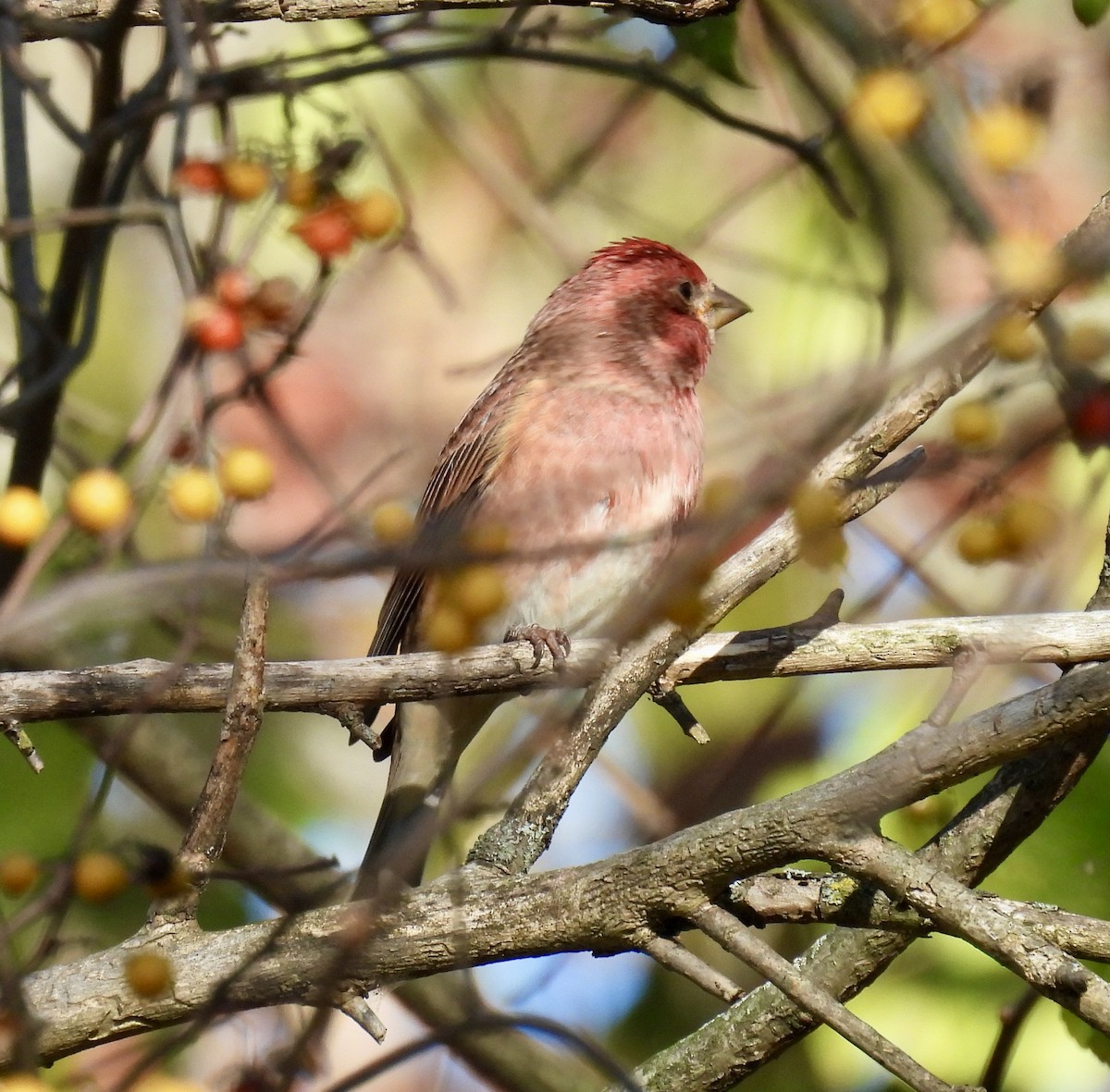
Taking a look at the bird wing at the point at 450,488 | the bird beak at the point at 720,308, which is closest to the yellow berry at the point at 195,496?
the bird wing at the point at 450,488

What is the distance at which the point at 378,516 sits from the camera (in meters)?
3.33

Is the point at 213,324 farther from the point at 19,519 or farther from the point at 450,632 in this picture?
the point at 450,632

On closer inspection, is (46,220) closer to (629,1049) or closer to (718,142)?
(629,1049)

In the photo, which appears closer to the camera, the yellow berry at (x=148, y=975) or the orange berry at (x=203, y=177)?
the yellow berry at (x=148, y=975)

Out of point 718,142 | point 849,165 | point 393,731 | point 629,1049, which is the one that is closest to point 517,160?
point 718,142

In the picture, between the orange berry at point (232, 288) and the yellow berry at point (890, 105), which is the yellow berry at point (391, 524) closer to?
the orange berry at point (232, 288)

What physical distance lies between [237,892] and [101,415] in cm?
182

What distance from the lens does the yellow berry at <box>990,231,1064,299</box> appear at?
1.94 meters

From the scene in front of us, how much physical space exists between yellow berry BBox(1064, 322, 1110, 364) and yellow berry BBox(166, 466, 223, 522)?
1.50 m

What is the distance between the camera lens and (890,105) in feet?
11.7

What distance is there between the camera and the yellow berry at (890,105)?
3580 millimetres

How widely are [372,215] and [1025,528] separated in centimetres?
163

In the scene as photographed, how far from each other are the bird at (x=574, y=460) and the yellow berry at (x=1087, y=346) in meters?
2.46

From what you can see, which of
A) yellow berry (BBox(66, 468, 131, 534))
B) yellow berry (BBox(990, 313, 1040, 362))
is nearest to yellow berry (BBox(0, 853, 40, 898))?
yellow berry (BBox(66, 468, 131, 534))
